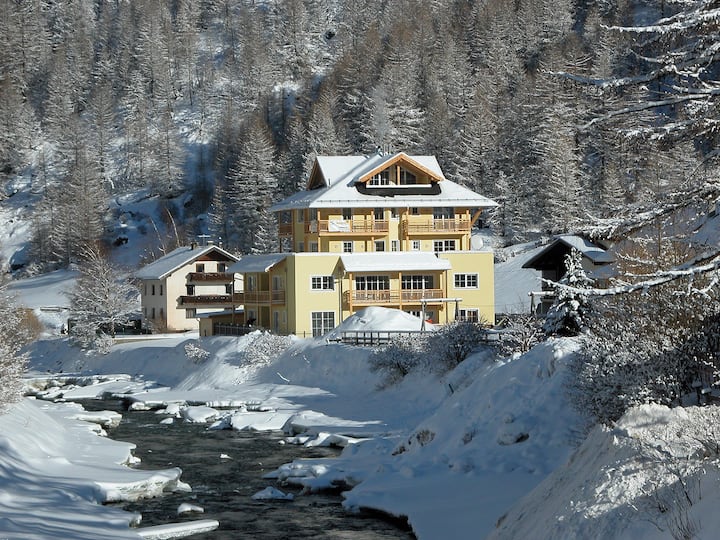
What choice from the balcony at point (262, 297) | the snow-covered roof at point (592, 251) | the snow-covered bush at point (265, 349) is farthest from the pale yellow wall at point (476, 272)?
the snow-covered bush at point (265, 349)

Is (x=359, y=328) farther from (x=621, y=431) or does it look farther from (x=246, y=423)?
(x=621, y=431)

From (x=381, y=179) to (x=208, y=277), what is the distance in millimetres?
19970

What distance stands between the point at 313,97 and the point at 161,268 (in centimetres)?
6856

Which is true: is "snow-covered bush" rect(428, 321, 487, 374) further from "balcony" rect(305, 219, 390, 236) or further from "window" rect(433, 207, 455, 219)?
"window" rect(433, 207, 455, 219)

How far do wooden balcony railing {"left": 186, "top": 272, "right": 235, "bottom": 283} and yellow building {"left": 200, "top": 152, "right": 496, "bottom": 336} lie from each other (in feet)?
36.1

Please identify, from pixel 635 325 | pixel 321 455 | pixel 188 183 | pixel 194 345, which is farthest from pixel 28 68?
pixel 635 325

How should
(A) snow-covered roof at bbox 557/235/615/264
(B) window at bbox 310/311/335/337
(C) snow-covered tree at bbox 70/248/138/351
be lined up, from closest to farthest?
(A) snow-covered roof at bbox 557/235/615/264, (B) window at bbox 310/311/335/337, (C) snow-covered tree at bbox 70/248/138/351

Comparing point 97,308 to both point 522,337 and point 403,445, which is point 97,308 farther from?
point 403,445

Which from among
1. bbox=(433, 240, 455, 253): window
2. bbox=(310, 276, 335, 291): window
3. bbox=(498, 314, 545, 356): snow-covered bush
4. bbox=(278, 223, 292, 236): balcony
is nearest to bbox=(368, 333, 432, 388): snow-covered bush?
bbox=(498, 314, 545, 356): snow-covered bush

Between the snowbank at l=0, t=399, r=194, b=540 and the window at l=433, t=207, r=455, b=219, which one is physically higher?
the window at l=433, t=207, r=455, b=219

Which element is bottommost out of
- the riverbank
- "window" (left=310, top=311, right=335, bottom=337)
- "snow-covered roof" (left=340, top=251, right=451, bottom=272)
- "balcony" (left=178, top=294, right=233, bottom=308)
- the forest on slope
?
the riverbank

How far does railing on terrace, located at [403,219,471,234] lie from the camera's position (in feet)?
204

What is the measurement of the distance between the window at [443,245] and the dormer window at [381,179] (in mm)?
5032

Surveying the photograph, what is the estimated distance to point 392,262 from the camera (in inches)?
2283
